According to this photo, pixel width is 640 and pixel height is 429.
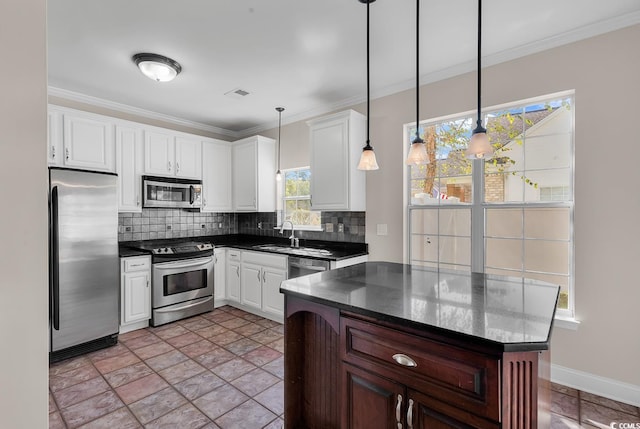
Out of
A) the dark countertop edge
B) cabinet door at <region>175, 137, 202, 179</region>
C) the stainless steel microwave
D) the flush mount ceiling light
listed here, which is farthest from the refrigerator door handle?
the dark countertop edge

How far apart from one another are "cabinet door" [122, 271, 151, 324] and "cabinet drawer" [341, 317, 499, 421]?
3100 millimetres

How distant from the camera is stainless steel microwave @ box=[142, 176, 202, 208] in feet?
12.9

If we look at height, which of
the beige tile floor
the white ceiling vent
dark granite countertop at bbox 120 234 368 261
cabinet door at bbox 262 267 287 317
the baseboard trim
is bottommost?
the beige tile floor

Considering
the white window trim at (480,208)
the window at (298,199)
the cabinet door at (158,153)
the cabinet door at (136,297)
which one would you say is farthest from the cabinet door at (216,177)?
the white window trim at (480,208)

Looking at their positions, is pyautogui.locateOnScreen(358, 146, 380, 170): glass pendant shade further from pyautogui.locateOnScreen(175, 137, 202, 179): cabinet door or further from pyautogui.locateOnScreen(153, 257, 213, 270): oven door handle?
pyautogui.locateOnScreen(175, 137, 202, 179): cabinet door

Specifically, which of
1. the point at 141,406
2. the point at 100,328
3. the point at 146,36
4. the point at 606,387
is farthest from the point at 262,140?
the point at 606,387

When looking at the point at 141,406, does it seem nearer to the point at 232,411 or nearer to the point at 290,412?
the point at 232,411

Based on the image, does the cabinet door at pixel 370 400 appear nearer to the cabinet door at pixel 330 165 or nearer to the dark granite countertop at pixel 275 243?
the dark granite countertop at pixel 275 243

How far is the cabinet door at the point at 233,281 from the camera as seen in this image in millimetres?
4363

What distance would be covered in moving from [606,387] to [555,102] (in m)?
2.26

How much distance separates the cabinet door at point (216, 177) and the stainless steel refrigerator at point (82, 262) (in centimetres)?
145

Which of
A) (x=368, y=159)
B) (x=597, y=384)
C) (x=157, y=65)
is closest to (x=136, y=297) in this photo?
(x=157, y=65)

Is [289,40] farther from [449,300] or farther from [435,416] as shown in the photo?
[435,416]

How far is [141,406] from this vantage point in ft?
7.32
